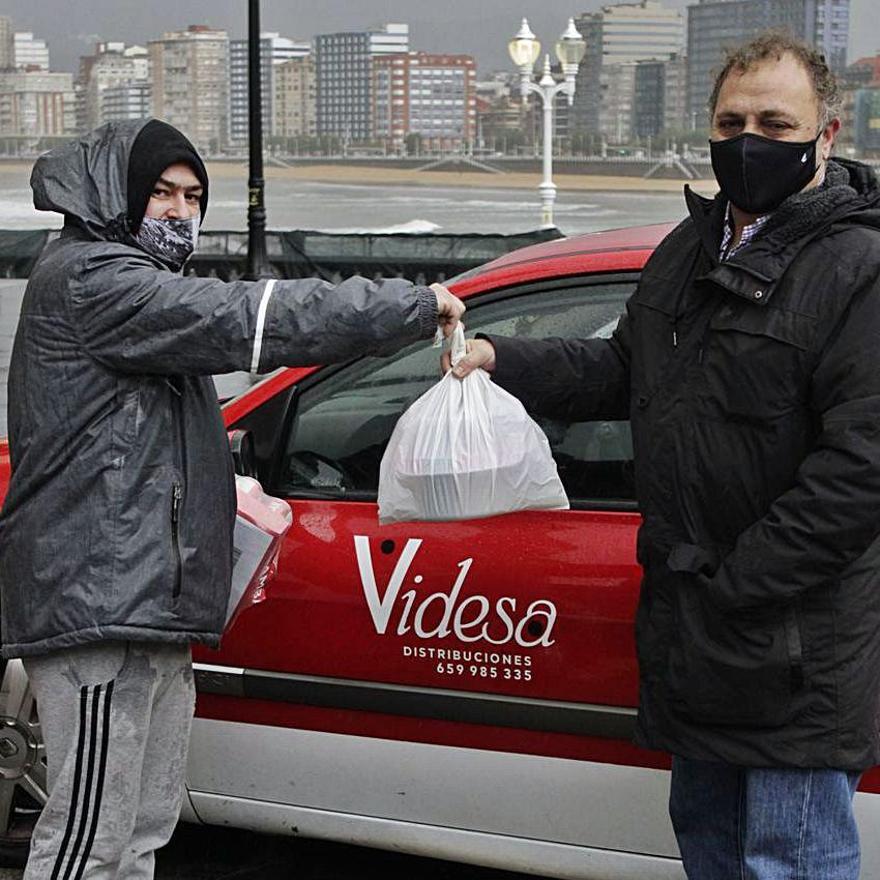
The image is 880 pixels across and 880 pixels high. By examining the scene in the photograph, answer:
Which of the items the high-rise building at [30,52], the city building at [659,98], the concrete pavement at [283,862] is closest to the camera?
the concrete pavement at [283,862]

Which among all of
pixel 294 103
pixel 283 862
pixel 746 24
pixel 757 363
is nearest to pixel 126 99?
pixel 294 103

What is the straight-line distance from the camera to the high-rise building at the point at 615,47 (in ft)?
187

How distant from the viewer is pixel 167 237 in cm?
270

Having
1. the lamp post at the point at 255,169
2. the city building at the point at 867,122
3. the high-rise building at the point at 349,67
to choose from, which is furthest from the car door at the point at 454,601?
the high-rise building at the point at 349,67

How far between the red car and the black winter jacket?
49 centimetres

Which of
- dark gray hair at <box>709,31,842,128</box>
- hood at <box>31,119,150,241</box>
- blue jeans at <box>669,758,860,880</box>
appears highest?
dark gray hair at <box>709,31,842,128</box>

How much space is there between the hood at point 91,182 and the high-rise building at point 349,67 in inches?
2196

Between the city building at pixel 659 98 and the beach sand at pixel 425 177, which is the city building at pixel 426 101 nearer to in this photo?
the beach sand at pixel 425 177

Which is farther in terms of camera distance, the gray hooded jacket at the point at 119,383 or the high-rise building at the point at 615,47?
the high-rise building at the point at 615,47

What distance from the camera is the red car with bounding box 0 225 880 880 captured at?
3.05 metres

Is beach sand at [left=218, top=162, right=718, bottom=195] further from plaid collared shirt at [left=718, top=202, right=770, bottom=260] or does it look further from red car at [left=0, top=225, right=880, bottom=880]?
plaid collared shirt at [left=718, top=202, right=770, bottom=260]

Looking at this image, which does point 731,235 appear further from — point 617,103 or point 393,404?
point 617,103

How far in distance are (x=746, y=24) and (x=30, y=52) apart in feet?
86.3

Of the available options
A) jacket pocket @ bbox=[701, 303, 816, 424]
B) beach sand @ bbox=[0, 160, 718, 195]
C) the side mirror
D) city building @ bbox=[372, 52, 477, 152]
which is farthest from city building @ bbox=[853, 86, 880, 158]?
jacket pocket @ bbox=[701, 303, 816, 424]
